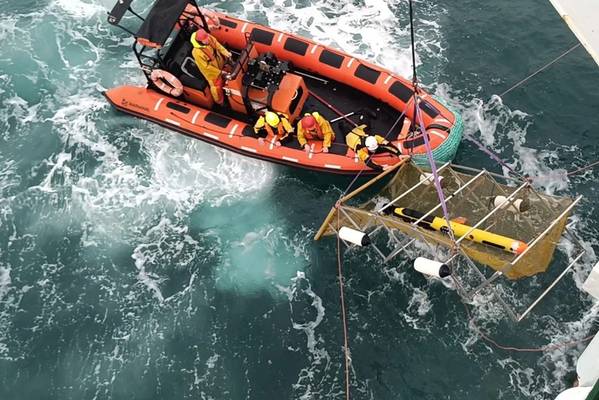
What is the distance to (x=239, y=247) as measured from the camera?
10.8 meters

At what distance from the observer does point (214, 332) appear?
32.1ft

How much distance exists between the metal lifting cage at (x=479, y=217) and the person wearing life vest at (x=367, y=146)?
0.55 m

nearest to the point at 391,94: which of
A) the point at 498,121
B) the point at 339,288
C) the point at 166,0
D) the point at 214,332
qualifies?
the point at 498,121

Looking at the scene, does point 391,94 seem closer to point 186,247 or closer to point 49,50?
point 186,247

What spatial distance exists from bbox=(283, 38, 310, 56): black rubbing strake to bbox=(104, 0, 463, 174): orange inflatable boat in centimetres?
2

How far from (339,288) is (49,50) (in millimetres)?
10190

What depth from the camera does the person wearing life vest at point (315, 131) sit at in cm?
1053

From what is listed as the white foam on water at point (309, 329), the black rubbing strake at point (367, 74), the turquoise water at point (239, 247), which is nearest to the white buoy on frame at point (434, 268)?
the turquoise water at point (239, 247)

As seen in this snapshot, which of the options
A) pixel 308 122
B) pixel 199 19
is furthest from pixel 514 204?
pixel 199 19

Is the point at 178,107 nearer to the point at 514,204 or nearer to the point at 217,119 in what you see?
the point at 217,119

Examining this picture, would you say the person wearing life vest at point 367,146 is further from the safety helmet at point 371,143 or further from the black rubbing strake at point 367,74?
the black rubbing strake at point 367,74

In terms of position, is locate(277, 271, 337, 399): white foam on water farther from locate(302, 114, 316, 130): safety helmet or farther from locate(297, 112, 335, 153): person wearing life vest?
locate(302, 114, 316, 130): safety helmet

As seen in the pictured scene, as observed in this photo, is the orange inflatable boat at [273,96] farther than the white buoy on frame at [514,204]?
Yes

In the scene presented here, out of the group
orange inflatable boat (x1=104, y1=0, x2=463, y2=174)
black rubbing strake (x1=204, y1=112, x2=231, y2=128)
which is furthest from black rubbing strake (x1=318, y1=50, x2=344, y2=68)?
black rubbing strake (x1=204, y1=112, x2=231, y2=128)
